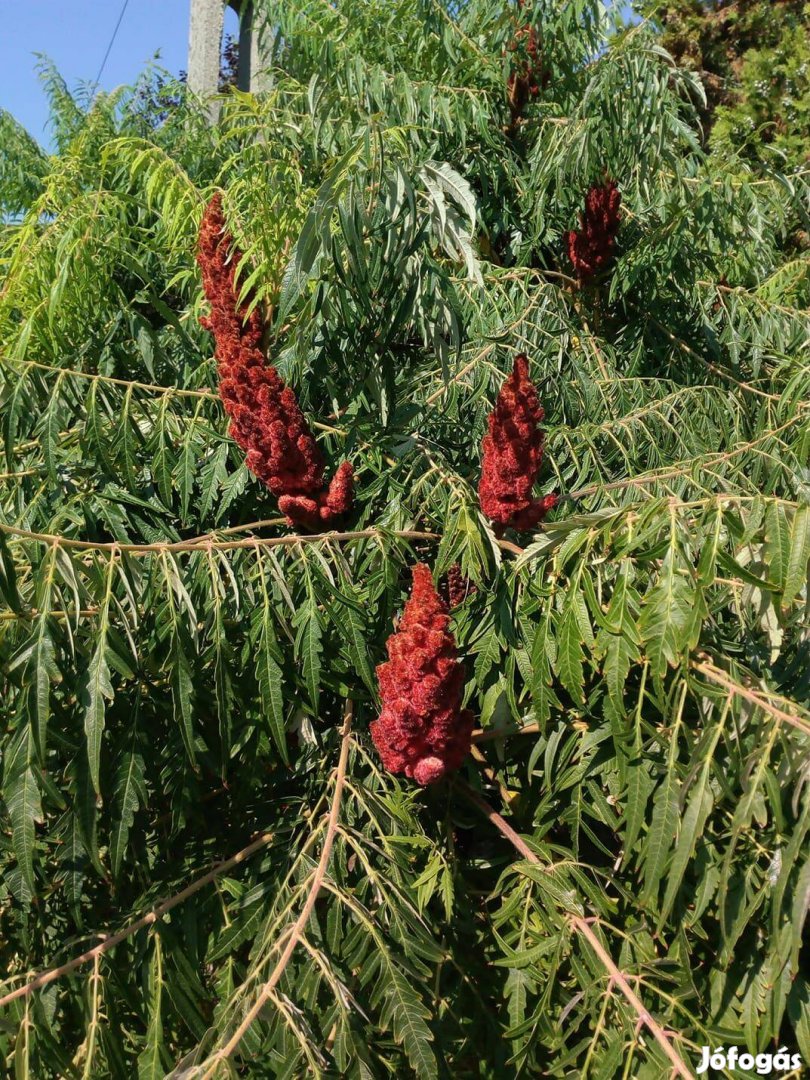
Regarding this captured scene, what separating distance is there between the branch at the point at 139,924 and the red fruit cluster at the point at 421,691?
391 millimetres

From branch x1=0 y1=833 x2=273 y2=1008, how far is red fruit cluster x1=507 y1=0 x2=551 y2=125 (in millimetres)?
2876

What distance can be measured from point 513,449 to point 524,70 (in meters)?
2.13

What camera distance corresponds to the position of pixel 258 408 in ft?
7.35

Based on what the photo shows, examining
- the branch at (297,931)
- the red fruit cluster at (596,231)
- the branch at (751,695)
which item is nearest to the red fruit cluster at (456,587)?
the branch at (297,931)

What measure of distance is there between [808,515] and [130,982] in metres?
1.68

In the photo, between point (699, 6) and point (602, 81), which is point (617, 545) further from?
point (699, 6)

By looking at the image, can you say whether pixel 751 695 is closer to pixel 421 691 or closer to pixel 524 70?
pixel 421 691

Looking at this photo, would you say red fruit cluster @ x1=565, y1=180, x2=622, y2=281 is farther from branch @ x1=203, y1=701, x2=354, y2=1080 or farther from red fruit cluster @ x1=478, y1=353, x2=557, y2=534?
branch @ x1=203, y1=701, x2=354, y2=1080

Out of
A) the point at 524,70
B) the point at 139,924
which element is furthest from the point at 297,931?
the point at 524,70

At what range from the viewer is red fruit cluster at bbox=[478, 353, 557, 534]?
2.19 meters

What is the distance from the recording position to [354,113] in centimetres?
296

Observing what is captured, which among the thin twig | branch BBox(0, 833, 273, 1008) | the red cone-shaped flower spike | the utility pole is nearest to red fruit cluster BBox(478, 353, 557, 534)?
the red cone-shaped flower spike

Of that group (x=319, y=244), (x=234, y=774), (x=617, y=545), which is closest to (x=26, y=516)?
(x=234, y=774)

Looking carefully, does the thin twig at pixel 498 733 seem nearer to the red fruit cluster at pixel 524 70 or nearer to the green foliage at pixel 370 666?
the green foliage at pixel 370 666
